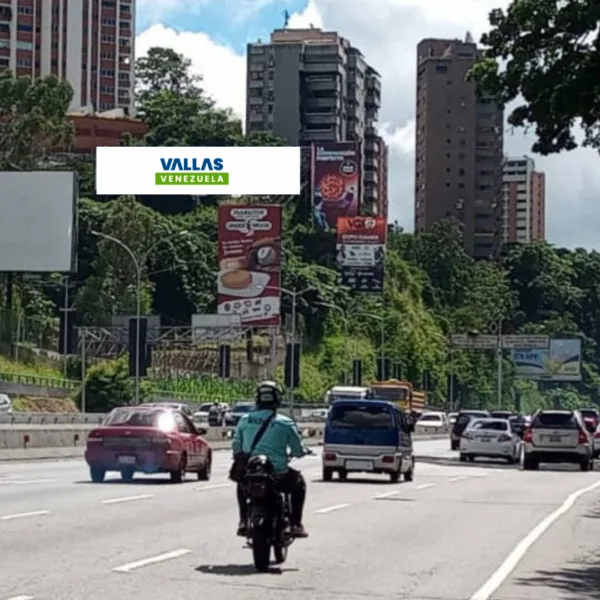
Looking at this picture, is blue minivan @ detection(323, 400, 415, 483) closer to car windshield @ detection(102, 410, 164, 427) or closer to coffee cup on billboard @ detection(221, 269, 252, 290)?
car windshield @ detection(102, 410, 164, 427)

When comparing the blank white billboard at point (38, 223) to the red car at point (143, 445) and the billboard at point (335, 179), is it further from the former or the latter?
the billboard at point (335, 179)

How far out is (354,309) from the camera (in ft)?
396

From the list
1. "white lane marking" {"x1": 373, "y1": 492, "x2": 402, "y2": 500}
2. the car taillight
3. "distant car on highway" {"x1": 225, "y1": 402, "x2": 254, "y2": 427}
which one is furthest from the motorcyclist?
"distant car on highway" {"x1": 225, "y1": 402, "x2": 254, "y2": 427}

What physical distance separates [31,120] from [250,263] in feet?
84.1

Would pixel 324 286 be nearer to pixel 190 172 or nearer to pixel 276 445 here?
pixel 190 172

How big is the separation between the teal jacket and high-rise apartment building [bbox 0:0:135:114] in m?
149

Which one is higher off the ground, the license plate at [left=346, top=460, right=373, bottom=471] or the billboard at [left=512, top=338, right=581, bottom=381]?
the billboard at [left=512, top=338, right=581, bottom=381]

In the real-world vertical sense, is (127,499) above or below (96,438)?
below

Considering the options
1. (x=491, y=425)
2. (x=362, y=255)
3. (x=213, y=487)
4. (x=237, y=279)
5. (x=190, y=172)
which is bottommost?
(x=213, y=487)

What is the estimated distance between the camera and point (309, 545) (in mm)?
17891

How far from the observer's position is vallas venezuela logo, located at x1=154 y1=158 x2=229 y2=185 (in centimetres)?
7412

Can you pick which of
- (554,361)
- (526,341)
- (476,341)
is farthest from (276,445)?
(554,361)

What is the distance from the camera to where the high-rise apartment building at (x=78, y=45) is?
16588 cm

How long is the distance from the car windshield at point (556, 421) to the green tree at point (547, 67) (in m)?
9.93
